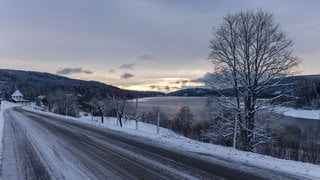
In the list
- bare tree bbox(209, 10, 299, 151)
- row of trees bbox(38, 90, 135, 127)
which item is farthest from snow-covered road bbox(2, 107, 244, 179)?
row of trees bbox(38, 90, 135, 127)

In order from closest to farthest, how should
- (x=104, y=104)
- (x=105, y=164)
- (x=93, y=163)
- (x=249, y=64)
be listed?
(x=105, y=164) < (x=93, y=163) < (x=249, y=64) < (x=104, y=104)

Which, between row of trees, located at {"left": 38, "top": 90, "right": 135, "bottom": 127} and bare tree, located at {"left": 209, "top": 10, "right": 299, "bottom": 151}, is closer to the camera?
bare tree, located at {"left": 209, "top": 10, "right": 299, "bottom": 151}

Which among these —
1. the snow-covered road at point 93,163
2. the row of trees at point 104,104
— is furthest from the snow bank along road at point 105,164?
the row of trees at point 104,104

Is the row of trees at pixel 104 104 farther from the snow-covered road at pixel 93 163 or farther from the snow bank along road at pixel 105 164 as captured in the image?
the snow bank along road at pixel 105 164

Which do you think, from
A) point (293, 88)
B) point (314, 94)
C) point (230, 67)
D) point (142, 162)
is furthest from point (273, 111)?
point (314, 94)

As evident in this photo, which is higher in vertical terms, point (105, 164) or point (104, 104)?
point (104, 104)

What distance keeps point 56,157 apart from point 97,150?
6.00 feet

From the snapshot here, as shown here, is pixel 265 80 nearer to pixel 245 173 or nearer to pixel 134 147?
pixel 134 147

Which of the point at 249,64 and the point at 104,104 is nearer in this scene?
the point at 249,64

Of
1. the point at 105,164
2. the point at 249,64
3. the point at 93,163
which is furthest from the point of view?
the point at 249,64

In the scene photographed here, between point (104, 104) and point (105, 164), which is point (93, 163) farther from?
point (104, 104)

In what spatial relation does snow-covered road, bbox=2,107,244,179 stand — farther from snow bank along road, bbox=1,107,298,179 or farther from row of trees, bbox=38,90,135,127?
row of trees, bbox=38,90,135,127

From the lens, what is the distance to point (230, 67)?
29.6 m

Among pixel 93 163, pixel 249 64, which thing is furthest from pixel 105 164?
pixel 249 64
